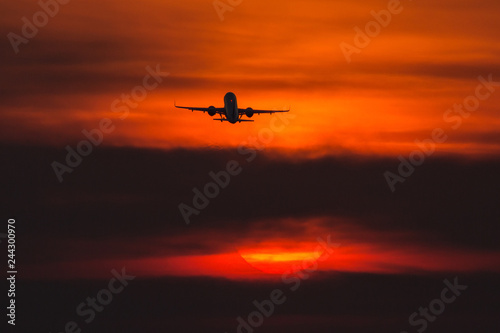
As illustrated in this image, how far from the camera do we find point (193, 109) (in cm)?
12875

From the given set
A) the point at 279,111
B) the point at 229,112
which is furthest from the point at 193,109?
the point at 279,111

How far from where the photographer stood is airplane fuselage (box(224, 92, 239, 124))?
13025 centimetres

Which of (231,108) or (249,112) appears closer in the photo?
(249,112)

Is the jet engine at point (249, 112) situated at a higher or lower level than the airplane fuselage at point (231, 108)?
lower

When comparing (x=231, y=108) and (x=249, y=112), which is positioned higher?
(x=231, y=108)

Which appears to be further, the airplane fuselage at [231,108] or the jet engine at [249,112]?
the airplane fuselage at [231,108]

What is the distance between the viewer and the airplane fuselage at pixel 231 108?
130250 mm

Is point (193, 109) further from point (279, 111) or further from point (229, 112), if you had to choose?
point (279, 111)

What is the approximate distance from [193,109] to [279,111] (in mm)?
14950

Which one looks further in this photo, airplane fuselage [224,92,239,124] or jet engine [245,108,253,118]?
airplane fuselage [224,92,239,124]

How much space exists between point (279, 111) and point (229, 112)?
8.68 m

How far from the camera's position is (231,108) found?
13150 centimetres

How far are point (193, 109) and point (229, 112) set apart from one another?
20.8 feet

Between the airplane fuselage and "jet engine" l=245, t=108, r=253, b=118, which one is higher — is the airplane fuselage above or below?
above
